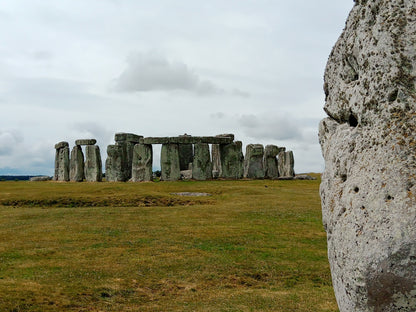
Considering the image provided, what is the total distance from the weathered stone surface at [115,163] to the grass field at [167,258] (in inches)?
655

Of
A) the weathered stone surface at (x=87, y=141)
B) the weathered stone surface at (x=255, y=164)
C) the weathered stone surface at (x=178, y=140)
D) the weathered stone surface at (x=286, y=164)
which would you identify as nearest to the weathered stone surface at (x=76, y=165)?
the weathered stone surface at (x=87, y=141)

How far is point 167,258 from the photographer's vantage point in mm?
13180

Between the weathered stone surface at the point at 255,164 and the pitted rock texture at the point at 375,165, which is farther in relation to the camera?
the weathered stone surface at the point at 255,164

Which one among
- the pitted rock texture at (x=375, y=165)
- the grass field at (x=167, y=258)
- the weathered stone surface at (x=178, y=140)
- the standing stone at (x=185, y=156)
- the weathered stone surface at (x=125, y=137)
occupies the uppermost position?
the weathered stone surface at (x=125, y=137)

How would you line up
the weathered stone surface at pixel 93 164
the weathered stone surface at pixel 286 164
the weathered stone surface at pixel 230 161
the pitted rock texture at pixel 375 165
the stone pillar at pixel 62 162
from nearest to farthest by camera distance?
1. the pitted rock texture at pixel 375 165
2. the weathered stone surface at pixel 230 161
3. the weathered stone surface at pixel 93 164
4. the stone pillar at pixel 62 162
5. the weathered stone surface at pixel 286 164

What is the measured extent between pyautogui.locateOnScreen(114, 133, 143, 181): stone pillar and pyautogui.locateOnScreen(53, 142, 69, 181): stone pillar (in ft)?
21.4

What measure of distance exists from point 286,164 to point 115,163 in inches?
667

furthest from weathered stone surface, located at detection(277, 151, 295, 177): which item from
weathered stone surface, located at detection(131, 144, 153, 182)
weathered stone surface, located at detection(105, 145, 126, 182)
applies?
weathered stone surface, located at detection(105, 145, 126, 182)

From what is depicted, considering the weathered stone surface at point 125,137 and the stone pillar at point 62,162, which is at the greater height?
the weathered stone surface at point 125,137

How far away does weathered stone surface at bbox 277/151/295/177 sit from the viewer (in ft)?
148

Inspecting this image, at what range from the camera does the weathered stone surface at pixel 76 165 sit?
4259cm

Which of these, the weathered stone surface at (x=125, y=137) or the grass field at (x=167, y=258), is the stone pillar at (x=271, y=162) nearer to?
the weathered stone surface at (x=125, y=137)

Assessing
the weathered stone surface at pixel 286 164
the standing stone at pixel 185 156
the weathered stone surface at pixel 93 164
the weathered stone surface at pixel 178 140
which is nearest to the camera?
the weathered stone surface at pixel 178 140

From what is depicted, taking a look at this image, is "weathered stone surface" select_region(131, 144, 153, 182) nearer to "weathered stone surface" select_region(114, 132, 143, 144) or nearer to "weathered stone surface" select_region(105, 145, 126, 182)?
"weathered stone surface" select_region(105, 145, 126, 182)
